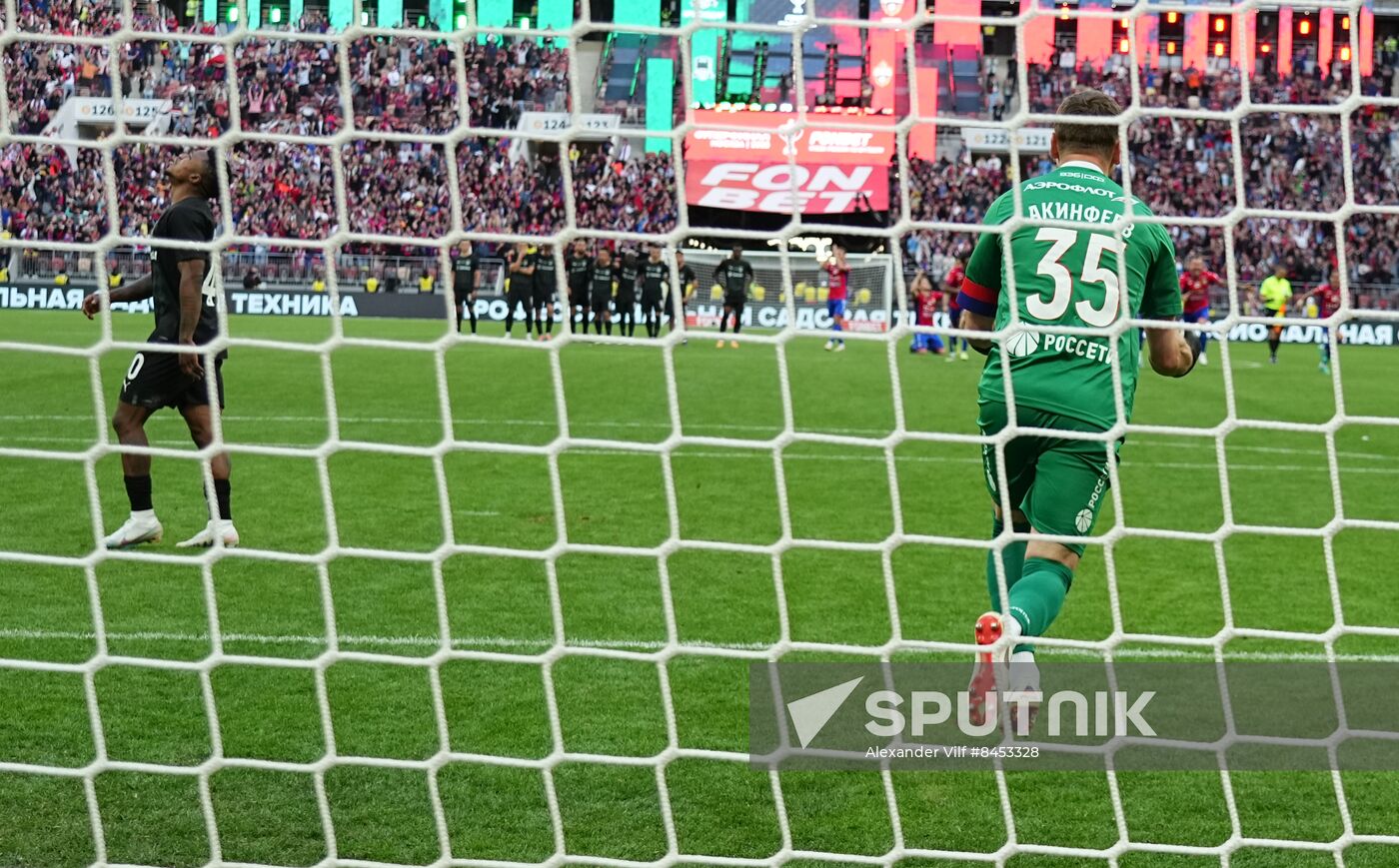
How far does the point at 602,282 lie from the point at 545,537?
49.2ft

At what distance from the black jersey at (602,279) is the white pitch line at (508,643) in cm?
1666

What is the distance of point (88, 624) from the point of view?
510cm

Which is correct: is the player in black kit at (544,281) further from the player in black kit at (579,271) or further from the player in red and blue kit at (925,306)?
the player in red and blue kit at (925,306)

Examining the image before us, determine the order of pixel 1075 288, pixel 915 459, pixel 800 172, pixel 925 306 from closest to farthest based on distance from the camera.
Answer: pixel 1075 288 → pixel 915 459 → pixel 925 306 → pixel 800 172

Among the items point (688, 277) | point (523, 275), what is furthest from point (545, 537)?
point (688, 277)

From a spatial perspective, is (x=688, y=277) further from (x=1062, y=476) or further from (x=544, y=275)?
(x=1062, y=476)

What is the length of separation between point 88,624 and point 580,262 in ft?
54.0

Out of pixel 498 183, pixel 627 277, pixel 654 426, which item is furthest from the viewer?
pixel 627 277

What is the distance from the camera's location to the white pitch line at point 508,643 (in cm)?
493

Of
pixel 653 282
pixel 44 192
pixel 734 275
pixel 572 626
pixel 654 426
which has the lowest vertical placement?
pixel 654 426

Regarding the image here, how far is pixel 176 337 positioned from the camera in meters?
6.20

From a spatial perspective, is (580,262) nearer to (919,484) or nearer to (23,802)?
(919,484)

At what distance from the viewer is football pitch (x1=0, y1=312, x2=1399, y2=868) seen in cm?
333

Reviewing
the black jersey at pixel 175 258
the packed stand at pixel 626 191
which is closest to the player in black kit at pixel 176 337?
the black jersey at pixel 175 258
